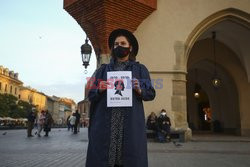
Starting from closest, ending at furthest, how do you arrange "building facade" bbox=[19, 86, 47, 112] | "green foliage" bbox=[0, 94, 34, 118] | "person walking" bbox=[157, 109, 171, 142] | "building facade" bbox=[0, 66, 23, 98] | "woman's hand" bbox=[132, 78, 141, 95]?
"woman's hand" bbox=[132, 78, 141, 95], "person walking" bbox=[157, 109, 171, 142], "green foliage" bbox=[0, 94, 34, 118], "building facade" bbox=[0, 66, 23, 98], "building facade" bbox=[19, 86, 47, 112]

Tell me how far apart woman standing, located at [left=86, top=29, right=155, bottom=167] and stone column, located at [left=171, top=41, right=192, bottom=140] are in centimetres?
865

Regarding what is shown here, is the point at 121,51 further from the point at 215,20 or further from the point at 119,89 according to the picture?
the point at 215,20

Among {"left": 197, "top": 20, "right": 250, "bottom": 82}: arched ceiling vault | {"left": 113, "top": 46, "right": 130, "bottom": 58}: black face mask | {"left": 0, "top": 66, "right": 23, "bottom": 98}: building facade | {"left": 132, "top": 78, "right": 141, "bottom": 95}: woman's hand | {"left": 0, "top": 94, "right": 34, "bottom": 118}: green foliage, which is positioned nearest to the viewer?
{"left": 132, "top": 78, "right": 141, "bottom": 95}: woman's hand

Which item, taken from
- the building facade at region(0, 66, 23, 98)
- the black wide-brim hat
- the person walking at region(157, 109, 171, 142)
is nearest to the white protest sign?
the black wide-brim hat

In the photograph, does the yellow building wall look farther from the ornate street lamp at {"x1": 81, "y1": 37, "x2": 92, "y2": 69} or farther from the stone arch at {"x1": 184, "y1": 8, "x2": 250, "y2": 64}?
the ornate street lamp at {"x1": 81, "y1": 37, "x2": 92, "y2": 69}

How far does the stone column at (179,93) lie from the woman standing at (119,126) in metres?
8.65

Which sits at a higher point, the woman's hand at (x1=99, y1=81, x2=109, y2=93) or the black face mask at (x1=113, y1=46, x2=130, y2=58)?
the black face mask at (x1=113, y1=46, x2=130, y2=58)

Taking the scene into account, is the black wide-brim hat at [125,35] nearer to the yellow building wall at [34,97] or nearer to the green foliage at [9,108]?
the green foliage at [9,108]

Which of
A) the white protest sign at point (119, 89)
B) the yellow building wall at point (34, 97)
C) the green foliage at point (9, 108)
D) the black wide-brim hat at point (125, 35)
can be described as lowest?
the white protest sign at point (119, 89)

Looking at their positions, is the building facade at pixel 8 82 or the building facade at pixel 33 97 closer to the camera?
the building facade at pixel 8 82

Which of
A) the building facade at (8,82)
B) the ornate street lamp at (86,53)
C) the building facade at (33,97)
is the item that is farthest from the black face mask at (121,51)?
the building facade at (33,97)

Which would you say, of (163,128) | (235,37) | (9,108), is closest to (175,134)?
(163,128)

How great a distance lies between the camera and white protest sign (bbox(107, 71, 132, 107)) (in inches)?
92.1

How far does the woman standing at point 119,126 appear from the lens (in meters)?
2.21
